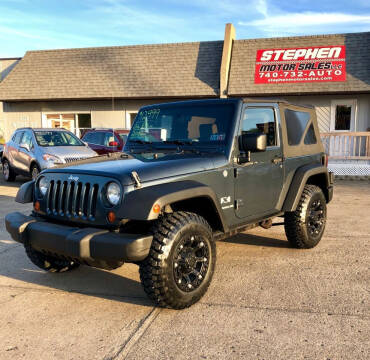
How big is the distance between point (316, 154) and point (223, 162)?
215cm

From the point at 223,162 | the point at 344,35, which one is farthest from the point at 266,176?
the point at 344,35

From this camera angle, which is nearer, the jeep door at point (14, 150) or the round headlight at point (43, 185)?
the round headlight at point (43, 185)

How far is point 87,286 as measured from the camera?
3982 millimetres

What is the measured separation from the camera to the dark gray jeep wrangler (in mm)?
3105

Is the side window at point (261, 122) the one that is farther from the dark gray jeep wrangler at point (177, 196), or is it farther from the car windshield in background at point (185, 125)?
the car windshield in background at point (185, 125)

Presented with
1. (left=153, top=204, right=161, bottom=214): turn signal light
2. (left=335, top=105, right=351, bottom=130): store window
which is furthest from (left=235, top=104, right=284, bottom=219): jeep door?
(left=335, top=105, right=351, bottom=130): store window

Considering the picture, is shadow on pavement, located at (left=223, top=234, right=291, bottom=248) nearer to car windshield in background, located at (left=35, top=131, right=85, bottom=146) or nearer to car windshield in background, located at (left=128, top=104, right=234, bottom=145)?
car windshield in background, located at (left=128, top=104, right=234, bottom=145)

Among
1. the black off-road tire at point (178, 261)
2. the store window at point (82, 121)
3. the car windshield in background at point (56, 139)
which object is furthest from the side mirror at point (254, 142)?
the store window at point (82, 121)

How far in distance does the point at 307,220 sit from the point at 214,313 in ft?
7.08

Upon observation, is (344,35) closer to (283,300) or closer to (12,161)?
(12,161)

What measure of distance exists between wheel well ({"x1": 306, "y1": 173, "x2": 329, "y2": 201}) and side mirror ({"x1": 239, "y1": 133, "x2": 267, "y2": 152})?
187cm

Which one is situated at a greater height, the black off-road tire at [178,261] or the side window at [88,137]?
the side window at [88,137]

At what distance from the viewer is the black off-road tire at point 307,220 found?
4809 millimetres

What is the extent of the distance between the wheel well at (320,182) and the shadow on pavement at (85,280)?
107 inches
